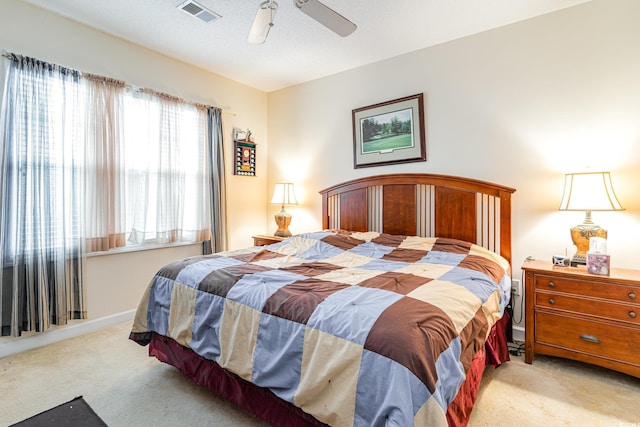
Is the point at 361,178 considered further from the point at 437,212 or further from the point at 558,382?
the point at 558,382

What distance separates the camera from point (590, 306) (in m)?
2.04

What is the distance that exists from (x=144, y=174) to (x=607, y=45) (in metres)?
3.99

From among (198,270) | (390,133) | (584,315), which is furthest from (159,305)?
(584,315)

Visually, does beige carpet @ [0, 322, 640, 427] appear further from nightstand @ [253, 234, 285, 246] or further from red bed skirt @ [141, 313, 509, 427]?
nightstand @ [253, 234, 285, 246]

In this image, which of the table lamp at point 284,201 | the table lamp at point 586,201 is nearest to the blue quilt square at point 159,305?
the table lamp at point 284,201

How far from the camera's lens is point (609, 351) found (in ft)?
6.47

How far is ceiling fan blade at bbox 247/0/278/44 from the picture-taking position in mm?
1854

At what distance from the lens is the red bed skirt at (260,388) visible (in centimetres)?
137

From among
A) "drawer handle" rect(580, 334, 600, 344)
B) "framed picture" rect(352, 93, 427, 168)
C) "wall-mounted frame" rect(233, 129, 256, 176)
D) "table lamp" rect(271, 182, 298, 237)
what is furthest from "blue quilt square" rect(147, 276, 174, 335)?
"drawer handle" rect(580, 334, 600, 344)

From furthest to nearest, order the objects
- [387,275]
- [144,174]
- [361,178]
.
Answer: [361,178]
[144,174]
[387,275]

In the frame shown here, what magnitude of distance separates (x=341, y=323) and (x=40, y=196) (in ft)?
8.54

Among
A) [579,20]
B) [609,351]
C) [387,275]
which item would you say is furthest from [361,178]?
[609,351]

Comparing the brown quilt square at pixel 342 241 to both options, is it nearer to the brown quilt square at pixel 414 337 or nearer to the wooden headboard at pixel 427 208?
the wooden headboard at pixel 427 208

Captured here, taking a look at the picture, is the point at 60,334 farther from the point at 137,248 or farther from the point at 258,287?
the point at 258,287
